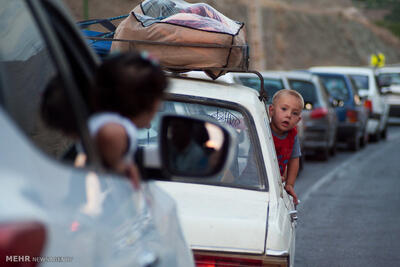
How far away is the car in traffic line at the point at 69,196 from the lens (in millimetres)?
1754

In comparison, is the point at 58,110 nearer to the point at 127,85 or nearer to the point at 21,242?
the point at 127,85

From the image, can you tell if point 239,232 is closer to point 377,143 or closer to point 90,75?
point 90,75

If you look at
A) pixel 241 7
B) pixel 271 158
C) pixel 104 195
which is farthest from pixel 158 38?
pixel 241 7

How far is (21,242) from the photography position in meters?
1.73

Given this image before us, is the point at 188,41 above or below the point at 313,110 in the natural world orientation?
above

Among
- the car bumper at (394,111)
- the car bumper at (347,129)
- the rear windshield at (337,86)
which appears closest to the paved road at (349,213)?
the car bumper at (347,129)

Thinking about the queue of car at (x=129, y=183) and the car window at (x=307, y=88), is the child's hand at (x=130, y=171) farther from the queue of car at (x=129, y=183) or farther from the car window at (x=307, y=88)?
the car window at (x=307, y=88)

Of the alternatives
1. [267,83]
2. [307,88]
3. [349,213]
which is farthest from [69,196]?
[307,88]

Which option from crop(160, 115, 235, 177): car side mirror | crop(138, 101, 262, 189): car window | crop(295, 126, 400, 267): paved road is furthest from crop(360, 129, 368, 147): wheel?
crop(160, 115, 235, 177): car side mirror

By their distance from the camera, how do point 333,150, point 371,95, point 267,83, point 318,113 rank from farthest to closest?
point 371,95 → point 333,150 → point 318,113 → point 267,83

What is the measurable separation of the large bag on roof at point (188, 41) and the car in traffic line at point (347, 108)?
14.6 meters

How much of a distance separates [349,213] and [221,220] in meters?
7.24

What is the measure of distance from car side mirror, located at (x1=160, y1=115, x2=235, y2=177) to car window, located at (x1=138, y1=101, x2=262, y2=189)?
1816 mm

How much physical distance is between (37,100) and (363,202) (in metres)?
10.1
